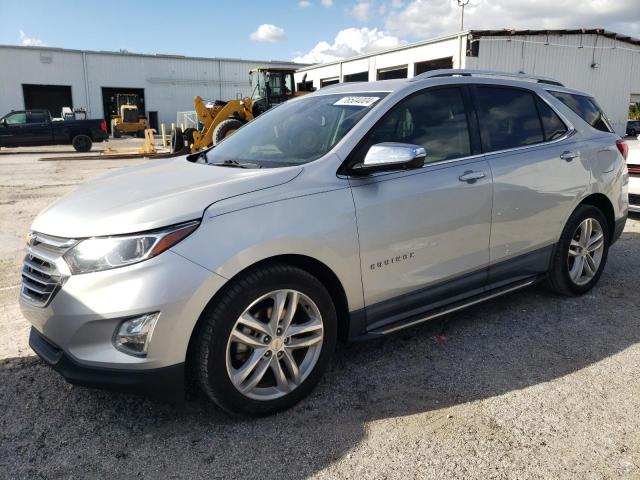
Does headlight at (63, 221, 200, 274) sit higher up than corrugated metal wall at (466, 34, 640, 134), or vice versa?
corrugated metal wall at (466, 34, 640, 134)

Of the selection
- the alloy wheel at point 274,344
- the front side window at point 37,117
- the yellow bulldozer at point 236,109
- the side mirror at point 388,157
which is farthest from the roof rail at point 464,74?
the front side window at point 37,117

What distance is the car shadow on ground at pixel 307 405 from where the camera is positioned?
7.93 feet

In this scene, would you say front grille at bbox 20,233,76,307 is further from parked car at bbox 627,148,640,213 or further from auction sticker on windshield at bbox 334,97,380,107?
parked car at bbox 627,148,640,213

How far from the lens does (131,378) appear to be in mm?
2350

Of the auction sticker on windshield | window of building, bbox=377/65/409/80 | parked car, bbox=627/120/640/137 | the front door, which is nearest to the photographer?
the front door

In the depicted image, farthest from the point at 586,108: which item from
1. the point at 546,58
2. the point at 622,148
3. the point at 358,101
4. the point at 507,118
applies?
the point at 546,58

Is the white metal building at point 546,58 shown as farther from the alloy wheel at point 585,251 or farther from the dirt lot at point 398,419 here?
the dirt lot at point 398,419

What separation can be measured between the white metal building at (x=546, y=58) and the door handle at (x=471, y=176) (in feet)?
65.8

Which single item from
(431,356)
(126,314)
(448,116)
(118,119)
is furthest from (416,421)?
(118,119)

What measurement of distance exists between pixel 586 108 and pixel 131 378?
4153 mm

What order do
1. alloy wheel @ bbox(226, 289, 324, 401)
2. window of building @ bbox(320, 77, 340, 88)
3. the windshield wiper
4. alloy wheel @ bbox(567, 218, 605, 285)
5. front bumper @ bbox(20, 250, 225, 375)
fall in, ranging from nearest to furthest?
front bumper @ bbox(20, 250, 225, 375), alloy wheel @ bbox(226, 289, 324, 401), the windshield wiper, alloy wheel @ bbox(567, 218, 605, 285), window of building @ bbox(320, 77, 340, 88)

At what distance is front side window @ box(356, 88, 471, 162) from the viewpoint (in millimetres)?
3148

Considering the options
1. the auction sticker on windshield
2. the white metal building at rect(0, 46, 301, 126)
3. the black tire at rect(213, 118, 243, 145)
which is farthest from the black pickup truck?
the auction sticker on windshield

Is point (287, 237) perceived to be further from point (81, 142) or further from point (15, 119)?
point (15, 119)
